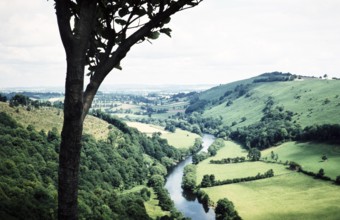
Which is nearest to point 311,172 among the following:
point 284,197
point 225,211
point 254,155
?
point 284,197

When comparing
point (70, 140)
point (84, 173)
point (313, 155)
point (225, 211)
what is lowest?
point (225, 211)

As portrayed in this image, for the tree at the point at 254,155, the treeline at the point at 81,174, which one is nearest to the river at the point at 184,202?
the treeline at the point at 81,174

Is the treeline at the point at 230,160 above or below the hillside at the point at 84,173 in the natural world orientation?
below

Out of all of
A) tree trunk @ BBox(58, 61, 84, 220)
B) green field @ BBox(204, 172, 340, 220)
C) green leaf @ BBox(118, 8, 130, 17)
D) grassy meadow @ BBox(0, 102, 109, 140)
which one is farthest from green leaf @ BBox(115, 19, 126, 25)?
grassy meadow @ BBox(0, 102, 109, 140)

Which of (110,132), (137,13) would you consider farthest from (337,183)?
(137,13)

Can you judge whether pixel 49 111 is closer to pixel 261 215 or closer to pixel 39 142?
pixel 39 142

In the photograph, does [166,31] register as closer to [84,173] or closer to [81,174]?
[81,174]

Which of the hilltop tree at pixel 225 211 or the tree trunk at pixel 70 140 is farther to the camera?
the hilltop tree at pixel 225 211

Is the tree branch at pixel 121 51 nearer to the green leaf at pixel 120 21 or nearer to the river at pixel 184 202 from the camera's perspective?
the green leaf at pixel 120 21
